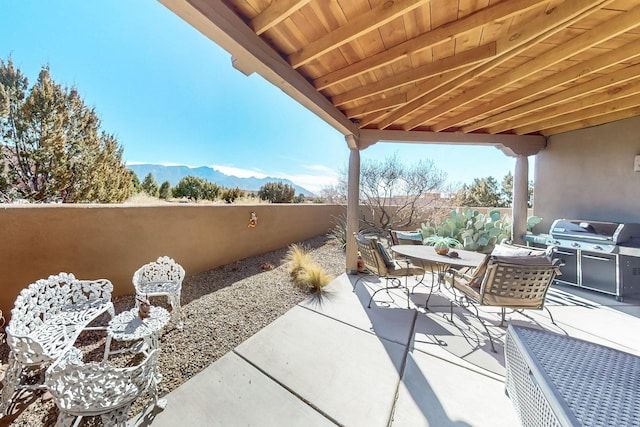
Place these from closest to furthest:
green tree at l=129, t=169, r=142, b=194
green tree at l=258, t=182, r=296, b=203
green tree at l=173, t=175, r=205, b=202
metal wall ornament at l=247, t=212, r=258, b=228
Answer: metal wall ornament at l=247, t=212, r=258, b=228, green tree at l=129, t=169, r=142, b=194, green tree at l=173, t=175, r=205, b=202, green tree at l=258, t=182, r=296, b=203

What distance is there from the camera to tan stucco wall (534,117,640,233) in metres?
3.62

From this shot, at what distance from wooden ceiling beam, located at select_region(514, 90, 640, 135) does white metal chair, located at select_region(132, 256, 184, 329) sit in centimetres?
543

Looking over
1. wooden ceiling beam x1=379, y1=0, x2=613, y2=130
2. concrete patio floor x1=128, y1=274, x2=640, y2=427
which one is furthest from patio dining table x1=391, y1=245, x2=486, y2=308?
wooden ceiling beam x1=379, y1=0, x2=613, y2=130

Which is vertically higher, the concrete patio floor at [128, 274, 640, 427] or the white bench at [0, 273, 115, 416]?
the white bench at [0, 273, 115, 416]

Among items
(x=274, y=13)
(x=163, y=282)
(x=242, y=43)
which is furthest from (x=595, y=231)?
(x=163, y=282)

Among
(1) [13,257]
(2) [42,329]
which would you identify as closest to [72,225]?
(1) [13,257]

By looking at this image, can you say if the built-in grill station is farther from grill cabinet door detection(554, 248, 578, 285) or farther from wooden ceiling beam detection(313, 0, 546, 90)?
wooden ceiling beam detection(313, 0, 546, 90)

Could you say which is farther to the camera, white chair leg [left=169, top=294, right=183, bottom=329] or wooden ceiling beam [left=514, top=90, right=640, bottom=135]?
wooden ceiling beam [left=514, top=90, right=640, bottom=135]

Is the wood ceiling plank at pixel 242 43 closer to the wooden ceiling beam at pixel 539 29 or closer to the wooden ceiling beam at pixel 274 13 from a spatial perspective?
the wooden ceiling beam at pixel 274 13

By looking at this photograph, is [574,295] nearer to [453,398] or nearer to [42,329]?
[453,398]

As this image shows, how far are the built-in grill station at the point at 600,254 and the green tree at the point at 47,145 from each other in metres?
8.92

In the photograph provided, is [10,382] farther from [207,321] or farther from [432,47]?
[432,47]

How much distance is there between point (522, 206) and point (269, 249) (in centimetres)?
545

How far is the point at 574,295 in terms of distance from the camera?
352 centimetres
